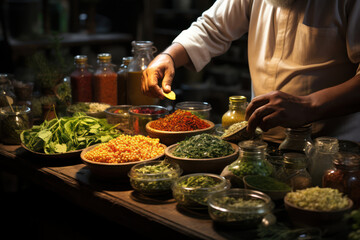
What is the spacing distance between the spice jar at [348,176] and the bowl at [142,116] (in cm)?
100

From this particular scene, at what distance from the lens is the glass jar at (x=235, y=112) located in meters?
2.06

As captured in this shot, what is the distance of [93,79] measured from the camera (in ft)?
8.59

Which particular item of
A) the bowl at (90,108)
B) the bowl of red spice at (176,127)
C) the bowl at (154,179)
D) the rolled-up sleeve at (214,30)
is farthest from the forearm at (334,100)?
the bowl at (90,108)

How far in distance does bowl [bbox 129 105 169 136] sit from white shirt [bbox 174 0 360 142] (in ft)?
1.56

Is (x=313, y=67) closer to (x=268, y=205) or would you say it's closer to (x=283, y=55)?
(x=283, y=55)

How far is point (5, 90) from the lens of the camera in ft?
8.16

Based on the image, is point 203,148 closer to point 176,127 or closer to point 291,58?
point 176,127

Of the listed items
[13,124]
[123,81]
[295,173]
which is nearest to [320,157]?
[295,173]

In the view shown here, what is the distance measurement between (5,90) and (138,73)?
781mm

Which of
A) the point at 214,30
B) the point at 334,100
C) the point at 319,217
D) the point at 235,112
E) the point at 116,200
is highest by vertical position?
the point at 214,30

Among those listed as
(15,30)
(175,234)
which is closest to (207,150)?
(175,234)

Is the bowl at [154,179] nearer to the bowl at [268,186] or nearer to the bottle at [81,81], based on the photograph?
the bowl at [268,186]

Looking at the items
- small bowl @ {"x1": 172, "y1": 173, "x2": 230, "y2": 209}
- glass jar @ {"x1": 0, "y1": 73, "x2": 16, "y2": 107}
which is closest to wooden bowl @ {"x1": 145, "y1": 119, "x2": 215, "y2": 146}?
small bowl @ {"x1": 172, "y1": 173, "x2": 230, "y2": 209}

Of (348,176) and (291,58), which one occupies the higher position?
(291,58)
